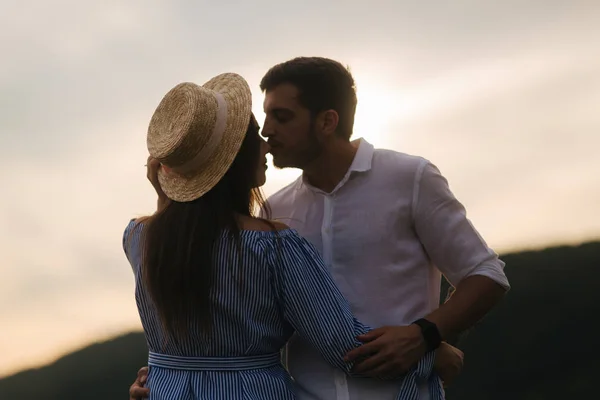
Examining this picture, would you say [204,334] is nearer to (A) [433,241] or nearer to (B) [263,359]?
(B) [263,359]

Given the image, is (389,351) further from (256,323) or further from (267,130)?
(267,130)

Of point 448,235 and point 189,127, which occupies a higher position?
point 189,127

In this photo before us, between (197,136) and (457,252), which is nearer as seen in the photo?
(197,136)

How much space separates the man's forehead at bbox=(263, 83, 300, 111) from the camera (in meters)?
2.46

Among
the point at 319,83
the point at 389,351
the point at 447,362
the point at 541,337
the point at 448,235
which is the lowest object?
the point at 541,337

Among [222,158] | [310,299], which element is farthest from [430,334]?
[222,158]

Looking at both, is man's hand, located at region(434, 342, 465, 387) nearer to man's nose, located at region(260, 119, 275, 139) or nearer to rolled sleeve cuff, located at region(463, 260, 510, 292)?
rolled sleeve cuff, located at region(463, 260, 510, 292)

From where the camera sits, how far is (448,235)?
7.21 feet

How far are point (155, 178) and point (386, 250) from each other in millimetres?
700

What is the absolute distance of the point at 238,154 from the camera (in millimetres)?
1940

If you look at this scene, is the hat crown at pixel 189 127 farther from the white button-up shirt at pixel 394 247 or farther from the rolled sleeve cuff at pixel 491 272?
the rolled sleeve cuff at pixel 491 272

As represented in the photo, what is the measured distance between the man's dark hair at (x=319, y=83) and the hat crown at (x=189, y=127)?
0.54 m

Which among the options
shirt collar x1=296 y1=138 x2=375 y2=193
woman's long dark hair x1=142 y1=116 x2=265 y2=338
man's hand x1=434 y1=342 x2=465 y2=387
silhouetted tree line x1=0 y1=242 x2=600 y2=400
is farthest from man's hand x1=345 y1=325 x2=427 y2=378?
silhouetted tree line x1=0 y1=242 x2=600 y2=400

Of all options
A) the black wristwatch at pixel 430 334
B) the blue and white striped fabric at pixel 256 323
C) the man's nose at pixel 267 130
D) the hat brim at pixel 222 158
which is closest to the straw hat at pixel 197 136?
the hat brim at pixel 222 158
